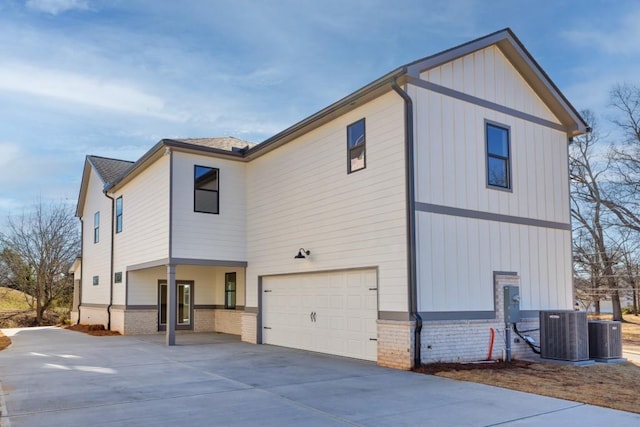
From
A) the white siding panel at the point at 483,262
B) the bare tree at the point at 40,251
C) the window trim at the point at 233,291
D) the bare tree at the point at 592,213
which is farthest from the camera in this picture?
the bare tree at the point at 40,251

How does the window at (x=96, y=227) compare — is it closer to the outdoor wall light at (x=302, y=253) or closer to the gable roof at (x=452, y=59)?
the gable roof at (x=452, y=59)

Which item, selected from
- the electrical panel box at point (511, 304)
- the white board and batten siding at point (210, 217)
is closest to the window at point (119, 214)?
the white board and batten siding at point (210, 217)

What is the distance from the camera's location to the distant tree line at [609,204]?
2511 centimetres

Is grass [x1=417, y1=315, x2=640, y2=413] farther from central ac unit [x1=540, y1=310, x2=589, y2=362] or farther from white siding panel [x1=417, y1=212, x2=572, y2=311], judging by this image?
white siding panel [x1=417, y1=212, x2=572, y2=311]

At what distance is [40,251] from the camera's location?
2888cm

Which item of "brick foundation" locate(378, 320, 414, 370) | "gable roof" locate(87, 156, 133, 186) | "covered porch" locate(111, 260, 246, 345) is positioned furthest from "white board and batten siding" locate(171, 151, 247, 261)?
"gable roof" locate(87, 156, 133, 186)

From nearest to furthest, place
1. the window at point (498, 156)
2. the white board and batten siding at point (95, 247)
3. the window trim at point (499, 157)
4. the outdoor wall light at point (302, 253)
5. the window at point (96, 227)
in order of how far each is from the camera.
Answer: the window trim at point (499, 157) < the window at point (498, 156) < the outdoor wall light at point (302, 253) < the white board and batten siding at point (95, 247) < the window at point (96, 227)

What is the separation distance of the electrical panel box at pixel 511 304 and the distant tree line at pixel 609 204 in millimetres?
13956

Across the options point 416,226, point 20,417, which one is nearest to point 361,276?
point 416,226

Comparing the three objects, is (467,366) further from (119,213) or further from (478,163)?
(119,213)

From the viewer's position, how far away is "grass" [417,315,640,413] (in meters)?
7.83

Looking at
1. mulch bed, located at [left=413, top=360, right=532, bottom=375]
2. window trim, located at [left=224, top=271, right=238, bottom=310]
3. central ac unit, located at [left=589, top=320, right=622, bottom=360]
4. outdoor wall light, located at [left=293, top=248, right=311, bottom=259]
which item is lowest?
mulch bed, located at [left=413, top=360, right=532, bottom=375]

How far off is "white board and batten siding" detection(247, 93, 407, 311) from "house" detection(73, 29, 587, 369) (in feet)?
0.14

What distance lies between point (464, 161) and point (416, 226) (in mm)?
2151
